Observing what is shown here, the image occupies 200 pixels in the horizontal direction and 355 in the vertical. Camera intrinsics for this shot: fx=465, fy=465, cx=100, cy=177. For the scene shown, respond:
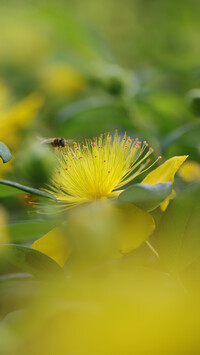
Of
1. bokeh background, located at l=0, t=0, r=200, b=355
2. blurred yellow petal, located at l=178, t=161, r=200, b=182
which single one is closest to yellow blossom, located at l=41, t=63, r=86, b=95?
bokeh background, located at l=0, t=0, r=200, b=355

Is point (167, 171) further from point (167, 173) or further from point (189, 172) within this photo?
point (189, 172)

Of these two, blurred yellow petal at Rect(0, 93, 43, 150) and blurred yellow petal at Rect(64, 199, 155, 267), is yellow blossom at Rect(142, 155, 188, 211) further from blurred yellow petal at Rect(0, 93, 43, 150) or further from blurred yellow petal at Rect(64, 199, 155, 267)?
blurred yellow petal at Rect(0, 93, 43, 150)

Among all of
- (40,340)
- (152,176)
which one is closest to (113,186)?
(152,176)

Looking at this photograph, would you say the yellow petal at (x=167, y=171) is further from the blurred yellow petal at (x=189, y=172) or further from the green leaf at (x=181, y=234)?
the blurred yellow petal at (x=189, y=172)

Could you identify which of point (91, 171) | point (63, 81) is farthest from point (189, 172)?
point (63, 81)

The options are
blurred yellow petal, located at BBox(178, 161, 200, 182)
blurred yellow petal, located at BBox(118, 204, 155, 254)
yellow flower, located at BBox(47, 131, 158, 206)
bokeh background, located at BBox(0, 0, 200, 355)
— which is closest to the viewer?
bokeh background, located at BBox(0, 0, 200, 355)

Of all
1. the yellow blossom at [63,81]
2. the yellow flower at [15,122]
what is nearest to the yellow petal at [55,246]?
the yellow flower at [15,122]
